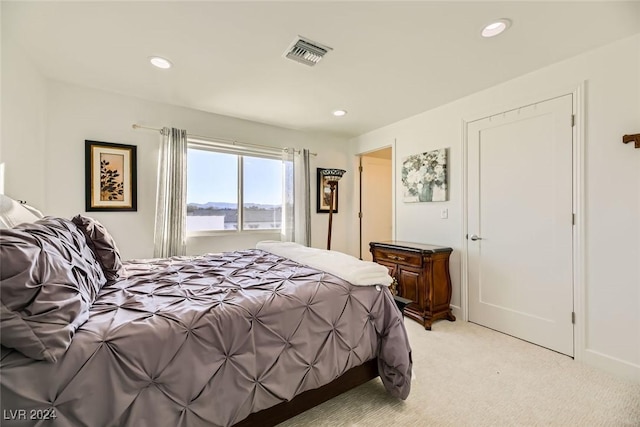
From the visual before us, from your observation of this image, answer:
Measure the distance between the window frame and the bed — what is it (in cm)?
169

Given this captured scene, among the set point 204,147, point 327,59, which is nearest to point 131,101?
point 204,147

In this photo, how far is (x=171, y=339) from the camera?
1064 mm

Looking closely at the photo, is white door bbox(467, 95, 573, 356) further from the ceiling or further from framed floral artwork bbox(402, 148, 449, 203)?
the ceiling

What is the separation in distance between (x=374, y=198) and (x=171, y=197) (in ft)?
11.2

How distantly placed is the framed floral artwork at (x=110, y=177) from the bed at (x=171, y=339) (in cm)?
152

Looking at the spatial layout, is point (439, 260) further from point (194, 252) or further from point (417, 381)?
point (194, 252)

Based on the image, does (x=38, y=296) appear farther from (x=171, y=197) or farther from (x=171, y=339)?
(x=171, y=197)

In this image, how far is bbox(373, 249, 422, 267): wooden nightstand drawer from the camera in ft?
9.85

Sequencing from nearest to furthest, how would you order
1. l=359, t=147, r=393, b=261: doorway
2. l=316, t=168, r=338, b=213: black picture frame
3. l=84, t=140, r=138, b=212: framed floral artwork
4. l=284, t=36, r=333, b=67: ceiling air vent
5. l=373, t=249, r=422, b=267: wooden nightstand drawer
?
l=284, t=36, r=333, b=67: ceiling air vent < l=84, t=140, r=138, b=212: framed floral artwork < l=373, t=249, r=422, b=267: wooden nightstand drawer < l=316, t=168, r=338, b=213: black picture frame < l=359, t=147, r=393, b=261: doorway

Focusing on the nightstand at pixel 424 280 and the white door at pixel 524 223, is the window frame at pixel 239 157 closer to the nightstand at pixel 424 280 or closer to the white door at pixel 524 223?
the nightstand at pixel 424 280

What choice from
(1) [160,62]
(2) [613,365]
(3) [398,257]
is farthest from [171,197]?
(2) [613,365]

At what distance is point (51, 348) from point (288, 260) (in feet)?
5.10

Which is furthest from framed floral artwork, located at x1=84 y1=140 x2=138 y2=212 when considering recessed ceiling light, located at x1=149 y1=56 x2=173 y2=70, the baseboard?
the baseboard

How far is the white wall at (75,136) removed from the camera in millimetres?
2137
